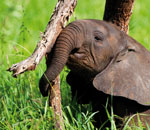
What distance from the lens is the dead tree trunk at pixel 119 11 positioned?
3785mm

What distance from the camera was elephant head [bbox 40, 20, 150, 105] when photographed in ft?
10.2

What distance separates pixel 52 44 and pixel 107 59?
486 mm

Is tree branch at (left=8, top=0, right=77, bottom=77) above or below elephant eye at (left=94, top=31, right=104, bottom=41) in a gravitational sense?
above

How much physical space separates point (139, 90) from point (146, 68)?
8.0 inches

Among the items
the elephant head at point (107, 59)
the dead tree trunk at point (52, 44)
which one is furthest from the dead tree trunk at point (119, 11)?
the dead tree trunk at point (52, 44)

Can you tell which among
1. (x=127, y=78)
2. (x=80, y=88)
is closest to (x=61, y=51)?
(x=127, y=78)

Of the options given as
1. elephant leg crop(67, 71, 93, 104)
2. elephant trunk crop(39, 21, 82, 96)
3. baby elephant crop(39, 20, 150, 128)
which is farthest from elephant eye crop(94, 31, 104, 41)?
elephant leg crop(67, 71, 93, 104)

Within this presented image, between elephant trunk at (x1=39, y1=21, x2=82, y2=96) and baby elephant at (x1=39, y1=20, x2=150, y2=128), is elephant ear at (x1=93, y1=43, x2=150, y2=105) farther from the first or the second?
elephant trunk at (x1=39, y1=21, x2=82, y2=96)

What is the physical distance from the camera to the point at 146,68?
3.43m

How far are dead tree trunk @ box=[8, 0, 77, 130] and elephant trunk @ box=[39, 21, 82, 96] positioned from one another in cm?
5

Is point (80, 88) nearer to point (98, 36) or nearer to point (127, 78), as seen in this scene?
point (127, 78)

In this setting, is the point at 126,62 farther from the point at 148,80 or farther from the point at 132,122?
the point at 132,122

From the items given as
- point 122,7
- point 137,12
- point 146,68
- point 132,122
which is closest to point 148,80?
point 146,68

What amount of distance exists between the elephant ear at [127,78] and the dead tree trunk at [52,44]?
0.36 metres
